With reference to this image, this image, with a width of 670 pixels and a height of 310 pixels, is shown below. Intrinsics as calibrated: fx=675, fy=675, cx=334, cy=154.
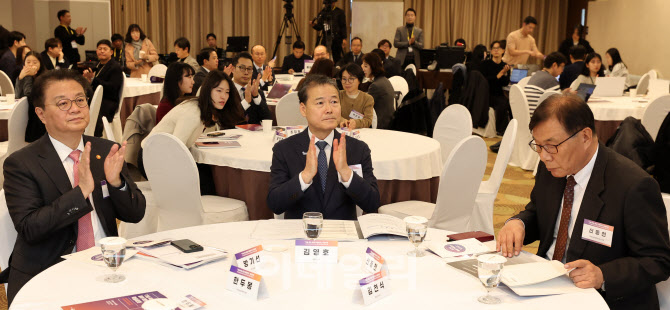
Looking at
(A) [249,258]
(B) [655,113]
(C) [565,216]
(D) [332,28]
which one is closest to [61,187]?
(A) [249,258]

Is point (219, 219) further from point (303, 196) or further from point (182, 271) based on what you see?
point (182, 271)

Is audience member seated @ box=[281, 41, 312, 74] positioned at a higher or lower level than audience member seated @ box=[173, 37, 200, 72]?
lower

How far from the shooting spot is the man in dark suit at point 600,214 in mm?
1995

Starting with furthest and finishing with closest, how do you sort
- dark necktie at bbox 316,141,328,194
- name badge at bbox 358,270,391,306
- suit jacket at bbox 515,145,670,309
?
dark necktie at bbox 316,141,328,194 < suit jacket at bbox 515,145,670,309 < name badge at bbox 358,270,391,306

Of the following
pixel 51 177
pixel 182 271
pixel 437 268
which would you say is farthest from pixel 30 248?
pixel 437 268

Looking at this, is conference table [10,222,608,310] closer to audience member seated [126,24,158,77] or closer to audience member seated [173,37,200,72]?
audience member seated [173,37,200,72]

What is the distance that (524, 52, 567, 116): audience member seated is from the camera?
7154 mm

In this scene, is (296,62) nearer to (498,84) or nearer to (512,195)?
(498,84)

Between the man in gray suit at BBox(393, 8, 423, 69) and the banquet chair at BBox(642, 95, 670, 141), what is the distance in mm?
6652

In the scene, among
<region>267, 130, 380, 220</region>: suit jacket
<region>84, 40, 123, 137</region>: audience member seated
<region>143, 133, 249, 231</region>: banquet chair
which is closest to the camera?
<region>267, 130, 380, 220</region>: suit jacket

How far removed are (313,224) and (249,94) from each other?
364 centimetres

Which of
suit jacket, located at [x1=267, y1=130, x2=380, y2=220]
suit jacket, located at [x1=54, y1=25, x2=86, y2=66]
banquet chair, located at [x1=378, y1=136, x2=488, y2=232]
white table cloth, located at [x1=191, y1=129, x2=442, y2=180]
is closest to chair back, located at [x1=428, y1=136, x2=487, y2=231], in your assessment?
banquet chair, located at [x1=378, y1=136, x2=488, y2=232]

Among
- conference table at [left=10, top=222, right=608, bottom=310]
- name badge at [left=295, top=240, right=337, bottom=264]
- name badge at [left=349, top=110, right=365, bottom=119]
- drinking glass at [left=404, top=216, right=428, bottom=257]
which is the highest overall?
drinking glass at [left=404, top=216, right=428, bottom=257]

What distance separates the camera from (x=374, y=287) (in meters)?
1.74
